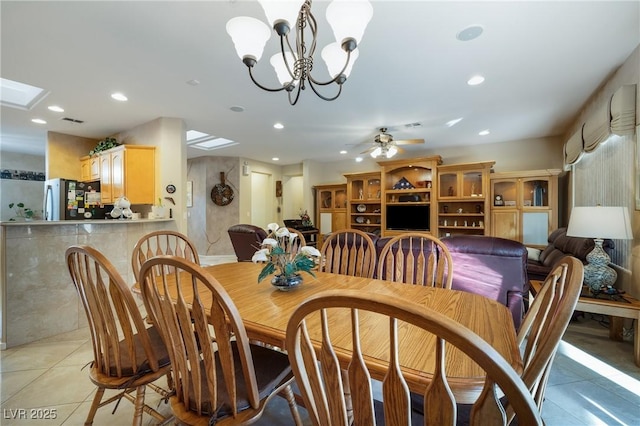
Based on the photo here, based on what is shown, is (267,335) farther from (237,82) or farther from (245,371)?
(237,82)

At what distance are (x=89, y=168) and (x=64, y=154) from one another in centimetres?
55

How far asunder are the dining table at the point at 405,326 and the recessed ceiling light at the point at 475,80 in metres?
2.45

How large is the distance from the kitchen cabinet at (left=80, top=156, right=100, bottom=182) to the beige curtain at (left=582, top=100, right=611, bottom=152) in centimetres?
688

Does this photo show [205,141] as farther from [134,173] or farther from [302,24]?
[302,24]

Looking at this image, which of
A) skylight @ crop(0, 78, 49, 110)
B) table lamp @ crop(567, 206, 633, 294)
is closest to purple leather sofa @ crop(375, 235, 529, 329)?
table lamp @ crop(567, 206, 633, 294)

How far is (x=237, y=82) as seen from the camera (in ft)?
9.43

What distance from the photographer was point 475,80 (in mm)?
2814

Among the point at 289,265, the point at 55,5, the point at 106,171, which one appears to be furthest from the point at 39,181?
the point at 289,265

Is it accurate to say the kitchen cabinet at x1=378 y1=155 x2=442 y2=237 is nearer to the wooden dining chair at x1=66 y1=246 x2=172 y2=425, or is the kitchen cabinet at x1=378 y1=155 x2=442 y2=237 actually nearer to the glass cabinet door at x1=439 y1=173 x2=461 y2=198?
the glass cabinet door at x1=439 y1=173 x2=461 y2=198

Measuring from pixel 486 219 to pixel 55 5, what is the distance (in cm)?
613

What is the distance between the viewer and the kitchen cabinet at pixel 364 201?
645cm

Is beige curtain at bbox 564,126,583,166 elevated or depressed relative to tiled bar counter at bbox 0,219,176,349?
elevated

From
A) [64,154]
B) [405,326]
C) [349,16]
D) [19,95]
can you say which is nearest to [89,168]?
[64,154]

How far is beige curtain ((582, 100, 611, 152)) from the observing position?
101 inches
